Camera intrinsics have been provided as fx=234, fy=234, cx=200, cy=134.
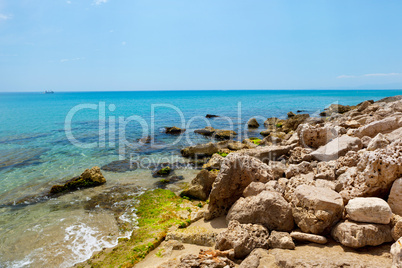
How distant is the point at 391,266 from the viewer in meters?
3.80

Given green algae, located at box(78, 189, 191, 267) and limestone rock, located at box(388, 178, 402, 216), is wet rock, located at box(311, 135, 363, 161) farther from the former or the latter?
green algae, located at box(78, 189, 191, 267)

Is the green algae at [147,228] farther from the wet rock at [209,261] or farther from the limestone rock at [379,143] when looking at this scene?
the limestone rock at [379,143]

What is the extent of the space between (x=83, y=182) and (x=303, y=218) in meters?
11.0

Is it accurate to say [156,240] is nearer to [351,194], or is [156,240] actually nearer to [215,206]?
[215,206]

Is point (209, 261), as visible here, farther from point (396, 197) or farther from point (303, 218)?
point (396, 197)

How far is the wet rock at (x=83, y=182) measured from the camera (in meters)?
11.7

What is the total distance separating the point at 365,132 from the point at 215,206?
701 centimetres

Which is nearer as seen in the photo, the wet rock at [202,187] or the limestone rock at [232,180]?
the limestone rock at [232,180]

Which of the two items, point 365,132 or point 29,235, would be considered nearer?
point 29,235

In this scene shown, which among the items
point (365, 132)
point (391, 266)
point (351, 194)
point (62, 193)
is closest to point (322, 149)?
point (365, 132)

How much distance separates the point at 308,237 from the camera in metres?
5.15

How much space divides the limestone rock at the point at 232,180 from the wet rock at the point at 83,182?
7.38 meters

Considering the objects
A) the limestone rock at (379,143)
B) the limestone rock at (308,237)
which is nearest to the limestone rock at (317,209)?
the limestone rock at (308,237)

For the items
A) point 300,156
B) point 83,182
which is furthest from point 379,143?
point 83,182
